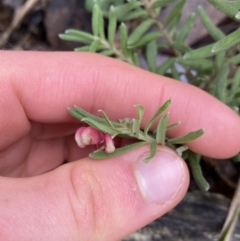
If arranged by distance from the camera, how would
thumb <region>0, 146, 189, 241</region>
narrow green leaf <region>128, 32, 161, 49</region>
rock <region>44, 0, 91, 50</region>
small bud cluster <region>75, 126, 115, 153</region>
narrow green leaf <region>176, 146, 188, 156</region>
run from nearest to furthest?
thumb <region>0, 146, 189, 241</region>, small bud cluster <region>75, 126, 115, 153</region>, narrow green leaf <region>176, 146, 188, 156</region>, narrow green leaf <region>128, 32, 161, 49</region>, rock <region>44, 0, 91, 50</region>

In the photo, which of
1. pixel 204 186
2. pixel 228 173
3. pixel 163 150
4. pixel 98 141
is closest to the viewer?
pixel 98 141

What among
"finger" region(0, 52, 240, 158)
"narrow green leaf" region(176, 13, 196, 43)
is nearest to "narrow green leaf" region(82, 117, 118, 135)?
"finger" region(0, 52, 240, 158)

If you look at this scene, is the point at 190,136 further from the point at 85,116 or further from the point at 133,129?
the point at 85,116

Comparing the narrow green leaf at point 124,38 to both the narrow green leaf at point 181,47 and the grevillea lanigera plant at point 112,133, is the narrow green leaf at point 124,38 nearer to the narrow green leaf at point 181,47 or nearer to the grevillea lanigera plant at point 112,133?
the narrow green leaf at point 181,47

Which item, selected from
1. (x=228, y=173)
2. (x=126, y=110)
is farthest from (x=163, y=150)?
(x=228, y=173)

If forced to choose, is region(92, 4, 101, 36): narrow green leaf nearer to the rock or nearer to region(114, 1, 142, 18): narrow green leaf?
region(114, 1, 142, 18): narrow green leaf

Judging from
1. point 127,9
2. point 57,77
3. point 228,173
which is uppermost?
point 127,9

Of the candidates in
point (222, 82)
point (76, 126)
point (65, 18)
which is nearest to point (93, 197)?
point (76, 126)

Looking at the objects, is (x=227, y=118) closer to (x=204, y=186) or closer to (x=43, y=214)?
(x=204, y=186)
